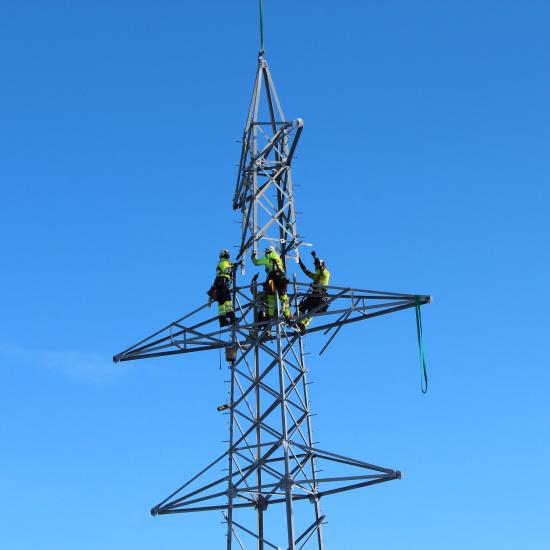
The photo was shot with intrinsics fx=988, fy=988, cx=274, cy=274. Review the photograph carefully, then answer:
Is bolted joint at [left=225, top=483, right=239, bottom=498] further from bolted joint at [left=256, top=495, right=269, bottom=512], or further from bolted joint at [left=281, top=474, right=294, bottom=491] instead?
bolted joint at [left=281, top=474, right=294, bottom=491]

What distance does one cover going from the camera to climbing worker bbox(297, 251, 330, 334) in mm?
25516

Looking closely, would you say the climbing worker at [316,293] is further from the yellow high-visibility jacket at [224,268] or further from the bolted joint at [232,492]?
the bolted joint at [232,492]

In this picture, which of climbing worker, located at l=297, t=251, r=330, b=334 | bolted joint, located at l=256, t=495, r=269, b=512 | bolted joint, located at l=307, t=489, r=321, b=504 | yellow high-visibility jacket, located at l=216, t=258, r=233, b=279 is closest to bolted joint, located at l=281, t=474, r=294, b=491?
bolted joint, located at l=307, t=489, r=321, b=504

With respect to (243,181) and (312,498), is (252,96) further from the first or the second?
(312,498)

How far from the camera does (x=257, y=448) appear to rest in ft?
81.8

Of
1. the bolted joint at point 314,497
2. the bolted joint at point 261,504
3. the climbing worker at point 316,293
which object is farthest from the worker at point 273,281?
the bolted joint at point 261,504

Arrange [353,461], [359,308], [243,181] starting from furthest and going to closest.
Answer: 1. [243,181]
2. [359,308]
3. [353,461]

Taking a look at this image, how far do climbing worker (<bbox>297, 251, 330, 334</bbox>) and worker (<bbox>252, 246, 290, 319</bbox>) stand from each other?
0.60m

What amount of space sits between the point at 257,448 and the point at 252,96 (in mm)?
10422

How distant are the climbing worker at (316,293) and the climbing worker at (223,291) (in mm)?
1860

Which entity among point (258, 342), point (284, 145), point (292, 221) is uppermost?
point (284, 145)

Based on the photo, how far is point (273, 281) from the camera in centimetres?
2531

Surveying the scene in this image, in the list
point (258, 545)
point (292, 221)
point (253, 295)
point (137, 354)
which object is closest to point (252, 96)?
point (292, 221)

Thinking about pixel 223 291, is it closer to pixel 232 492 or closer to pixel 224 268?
pixel 224 268
